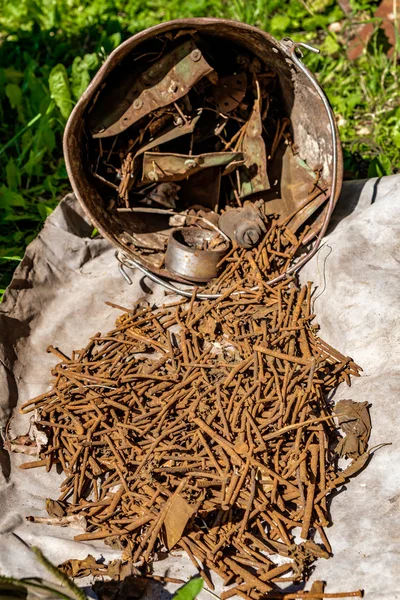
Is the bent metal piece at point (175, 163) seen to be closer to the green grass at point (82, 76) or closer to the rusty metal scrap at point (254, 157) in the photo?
the rusty metal scrap at point (254, 157)

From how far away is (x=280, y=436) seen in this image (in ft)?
7.63

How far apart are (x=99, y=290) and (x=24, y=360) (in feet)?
1.69

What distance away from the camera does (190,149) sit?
3148 millimetres

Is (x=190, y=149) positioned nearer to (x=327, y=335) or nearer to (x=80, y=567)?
(x=327, y=335)

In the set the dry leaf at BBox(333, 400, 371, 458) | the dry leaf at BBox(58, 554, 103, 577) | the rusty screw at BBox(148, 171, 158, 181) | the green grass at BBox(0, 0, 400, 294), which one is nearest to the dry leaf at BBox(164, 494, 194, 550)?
the dry leaf at BBox(58, 554, 103, 577)

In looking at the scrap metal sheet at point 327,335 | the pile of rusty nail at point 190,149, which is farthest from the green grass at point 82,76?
the pile of rusty nail at point 190,149

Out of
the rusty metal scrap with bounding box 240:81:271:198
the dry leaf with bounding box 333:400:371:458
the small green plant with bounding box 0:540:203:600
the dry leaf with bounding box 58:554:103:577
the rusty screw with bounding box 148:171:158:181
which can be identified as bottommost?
the dry leaf with bounding box 333:400:371:458

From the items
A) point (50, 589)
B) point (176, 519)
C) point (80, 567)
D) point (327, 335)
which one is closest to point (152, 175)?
point (327, 335)

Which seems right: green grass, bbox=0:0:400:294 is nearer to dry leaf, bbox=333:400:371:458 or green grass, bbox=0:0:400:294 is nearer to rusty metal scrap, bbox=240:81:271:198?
rusty metal scrap, bbox=240:81:271:198

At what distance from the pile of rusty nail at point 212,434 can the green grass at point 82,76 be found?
0.98 metres

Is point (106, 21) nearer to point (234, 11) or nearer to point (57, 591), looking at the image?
point (234, 11)

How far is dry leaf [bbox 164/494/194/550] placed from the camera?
2.06 metres

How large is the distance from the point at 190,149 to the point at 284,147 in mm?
470

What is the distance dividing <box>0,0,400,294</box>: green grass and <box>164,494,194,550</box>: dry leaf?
5.40ft
